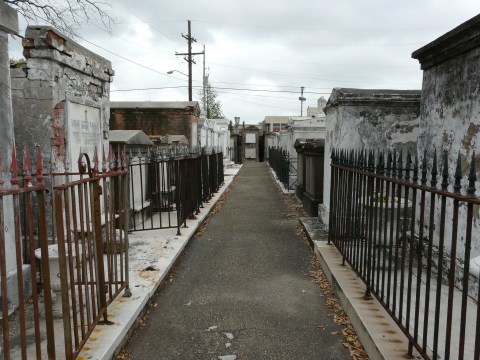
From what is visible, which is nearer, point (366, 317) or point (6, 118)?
point (366, 317)

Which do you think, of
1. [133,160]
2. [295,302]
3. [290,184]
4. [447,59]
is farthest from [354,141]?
[290,184]

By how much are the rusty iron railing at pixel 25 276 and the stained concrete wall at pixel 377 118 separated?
4960 mm

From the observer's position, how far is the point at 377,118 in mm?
6891

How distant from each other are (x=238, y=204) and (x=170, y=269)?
21.2 ft

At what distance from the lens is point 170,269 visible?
5.56 meters

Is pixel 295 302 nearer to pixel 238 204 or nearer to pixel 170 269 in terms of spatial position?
pixel 170 269

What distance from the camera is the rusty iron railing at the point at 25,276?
2203 millimetres

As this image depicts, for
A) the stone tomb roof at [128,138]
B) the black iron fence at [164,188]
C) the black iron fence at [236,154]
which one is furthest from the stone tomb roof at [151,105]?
the black iron fence at [236,154]

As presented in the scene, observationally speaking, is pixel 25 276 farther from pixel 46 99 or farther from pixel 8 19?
pixel 8 19

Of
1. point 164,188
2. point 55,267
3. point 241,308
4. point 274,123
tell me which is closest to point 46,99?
point 55,267

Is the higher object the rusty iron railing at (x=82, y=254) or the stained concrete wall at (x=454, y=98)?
the stained concrete wall at (x=454, y=98)

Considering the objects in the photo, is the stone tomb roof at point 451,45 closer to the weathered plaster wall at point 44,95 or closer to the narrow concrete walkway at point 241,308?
the narrow concrete walkway at point 241,308

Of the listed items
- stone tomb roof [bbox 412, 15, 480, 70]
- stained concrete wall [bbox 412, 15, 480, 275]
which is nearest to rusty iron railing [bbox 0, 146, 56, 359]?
stained concrete wall [bbox 412, 15, 480, 275]

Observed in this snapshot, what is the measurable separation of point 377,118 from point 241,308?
425 centimetres
